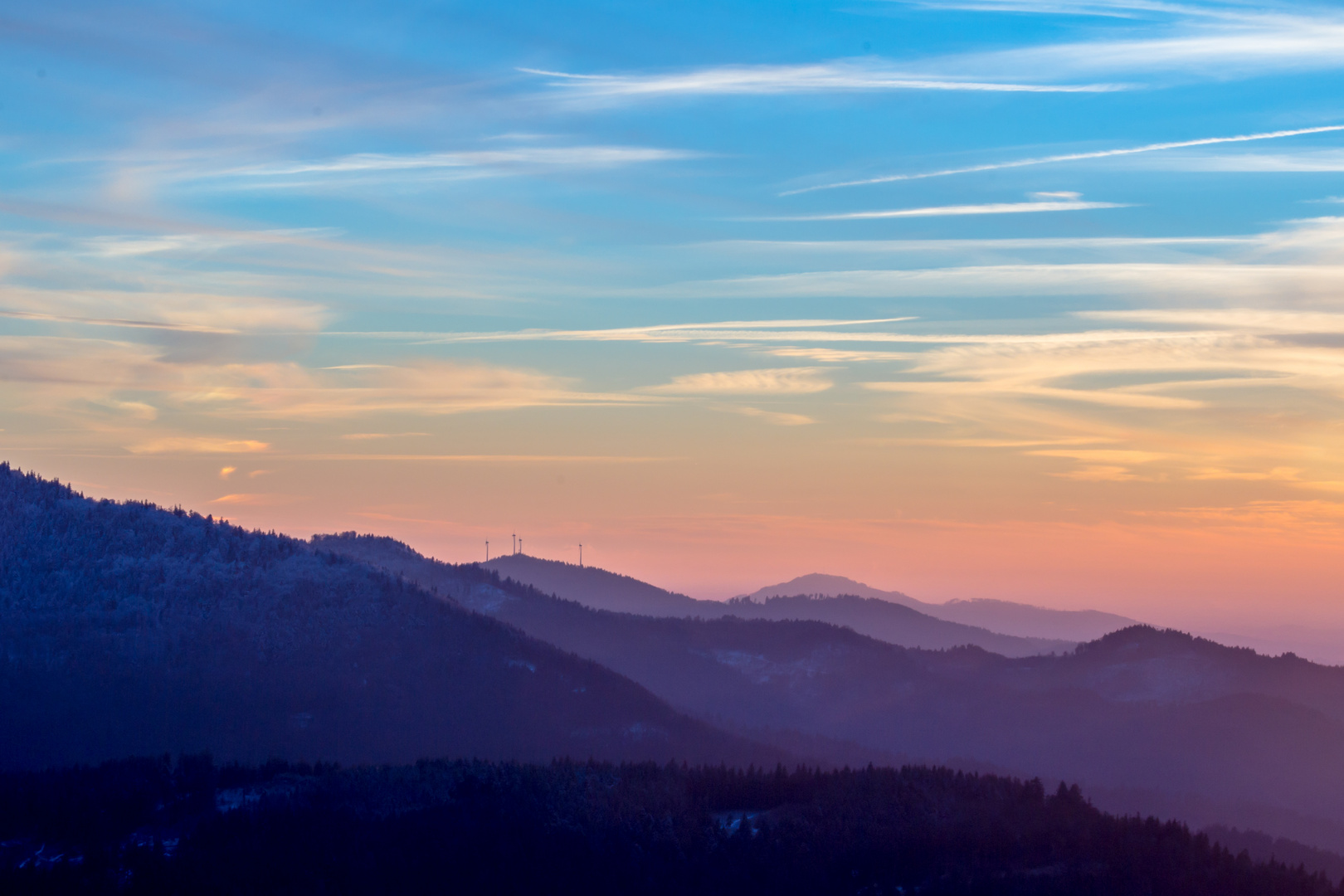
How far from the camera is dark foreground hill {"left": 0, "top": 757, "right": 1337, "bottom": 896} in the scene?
10581 cm

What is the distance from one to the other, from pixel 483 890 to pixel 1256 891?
61540mm

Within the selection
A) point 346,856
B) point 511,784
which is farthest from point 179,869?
point 511,784

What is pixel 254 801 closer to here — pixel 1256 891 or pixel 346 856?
pixel 346 856

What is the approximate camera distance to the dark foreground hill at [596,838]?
105812mm

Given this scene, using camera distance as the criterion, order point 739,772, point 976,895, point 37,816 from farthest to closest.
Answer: point 739,772 < point 37,816 < point 976,895

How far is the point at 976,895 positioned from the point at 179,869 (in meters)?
65.7

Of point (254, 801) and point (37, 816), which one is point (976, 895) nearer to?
point (254, 801)

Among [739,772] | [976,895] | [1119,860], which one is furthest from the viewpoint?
[739,772]

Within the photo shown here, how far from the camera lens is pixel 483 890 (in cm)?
11000

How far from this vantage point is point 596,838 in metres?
120

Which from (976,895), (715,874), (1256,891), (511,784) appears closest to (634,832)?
(715,874)

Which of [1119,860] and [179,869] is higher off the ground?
[1119,860]

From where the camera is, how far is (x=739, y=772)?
14875 cm

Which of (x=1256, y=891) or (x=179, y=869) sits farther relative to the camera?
(x=179, y=869)
